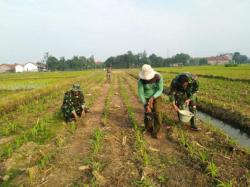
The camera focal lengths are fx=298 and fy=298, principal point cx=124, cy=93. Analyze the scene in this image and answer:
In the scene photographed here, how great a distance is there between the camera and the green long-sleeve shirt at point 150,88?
664cm

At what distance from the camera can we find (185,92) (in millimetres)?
7020

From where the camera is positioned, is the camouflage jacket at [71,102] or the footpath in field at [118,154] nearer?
the footpath in field at [118,154]

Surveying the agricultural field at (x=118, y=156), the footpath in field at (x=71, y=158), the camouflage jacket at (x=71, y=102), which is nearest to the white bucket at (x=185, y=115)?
the agricultural field at (x=118, y=156)

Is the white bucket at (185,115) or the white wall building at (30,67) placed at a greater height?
the white bucket at (185,115)

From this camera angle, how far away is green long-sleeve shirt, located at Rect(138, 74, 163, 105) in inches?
261

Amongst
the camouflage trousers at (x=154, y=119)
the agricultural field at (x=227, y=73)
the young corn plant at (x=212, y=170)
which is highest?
the camouflage trousers at (x=154, y=119)

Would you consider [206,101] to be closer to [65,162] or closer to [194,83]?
[194,83]

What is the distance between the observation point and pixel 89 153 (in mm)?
5578

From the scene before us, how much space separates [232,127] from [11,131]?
5.93m

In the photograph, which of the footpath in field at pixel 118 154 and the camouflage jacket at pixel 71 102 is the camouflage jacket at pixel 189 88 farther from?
the camouflage jacket at pixel 71 102

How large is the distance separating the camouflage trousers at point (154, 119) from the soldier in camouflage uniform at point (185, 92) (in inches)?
20.9

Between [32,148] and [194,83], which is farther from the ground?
[194,83]

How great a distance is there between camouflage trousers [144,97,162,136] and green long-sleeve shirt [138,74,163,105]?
200mm

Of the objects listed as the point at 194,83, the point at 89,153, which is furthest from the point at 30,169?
the point at 194,83
